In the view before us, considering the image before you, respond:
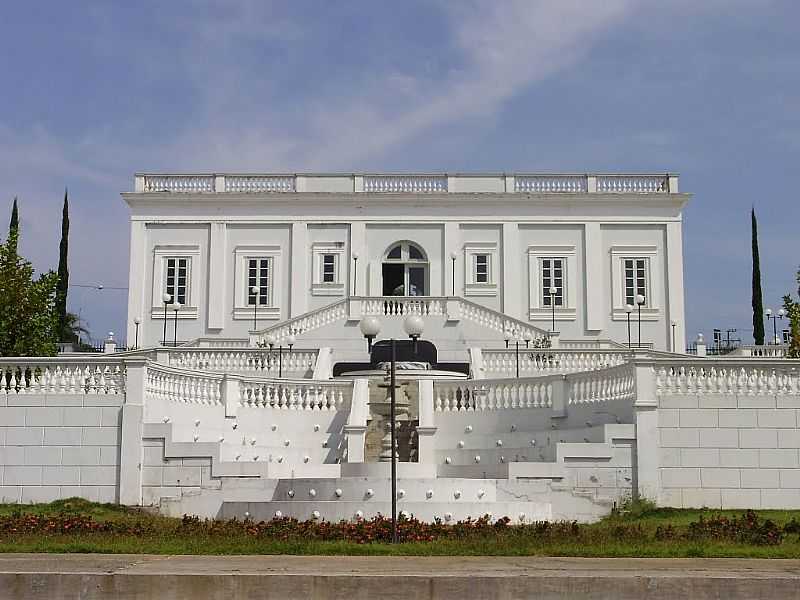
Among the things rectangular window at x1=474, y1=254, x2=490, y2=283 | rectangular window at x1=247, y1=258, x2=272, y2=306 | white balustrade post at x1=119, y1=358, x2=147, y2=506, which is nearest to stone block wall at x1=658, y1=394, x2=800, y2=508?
white balustrade post at x1=119, y1=358, x2=147, y2=506

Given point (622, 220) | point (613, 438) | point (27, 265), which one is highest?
point (622, 220)

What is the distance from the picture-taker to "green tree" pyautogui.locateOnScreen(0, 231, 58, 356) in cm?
2709

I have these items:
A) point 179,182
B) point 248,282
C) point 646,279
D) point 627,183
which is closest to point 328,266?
point 248,282


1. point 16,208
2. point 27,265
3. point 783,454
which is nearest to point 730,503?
point 783,454

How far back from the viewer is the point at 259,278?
48.2 meters

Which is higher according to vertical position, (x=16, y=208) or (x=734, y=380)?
(x=16, y=208)

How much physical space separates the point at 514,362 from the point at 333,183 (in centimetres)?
1969

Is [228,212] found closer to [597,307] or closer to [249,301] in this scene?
[249,301]

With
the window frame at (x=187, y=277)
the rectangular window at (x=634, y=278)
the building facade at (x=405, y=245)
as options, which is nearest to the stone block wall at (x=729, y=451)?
the building facade at (x=405, y=245)

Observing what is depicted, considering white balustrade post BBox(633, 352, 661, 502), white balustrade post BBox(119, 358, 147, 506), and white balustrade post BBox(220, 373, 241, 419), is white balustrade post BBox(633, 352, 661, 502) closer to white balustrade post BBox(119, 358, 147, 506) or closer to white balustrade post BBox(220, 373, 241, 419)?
white balustrade post BBox(220, 373, 241, 419)

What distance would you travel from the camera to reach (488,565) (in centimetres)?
1179

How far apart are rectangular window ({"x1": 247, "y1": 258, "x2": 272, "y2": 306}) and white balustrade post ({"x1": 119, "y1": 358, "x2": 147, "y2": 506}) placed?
91.4 ft

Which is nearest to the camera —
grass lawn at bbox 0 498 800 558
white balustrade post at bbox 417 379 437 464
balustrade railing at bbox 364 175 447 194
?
grass lawn at bbox 0 498 800 558

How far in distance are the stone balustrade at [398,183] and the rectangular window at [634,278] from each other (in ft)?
10.5
